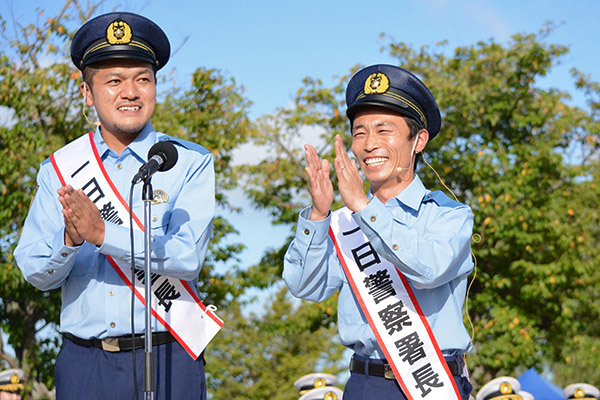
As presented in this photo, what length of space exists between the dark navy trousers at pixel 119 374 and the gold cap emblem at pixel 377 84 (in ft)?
4.28

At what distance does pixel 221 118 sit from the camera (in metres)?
11.9

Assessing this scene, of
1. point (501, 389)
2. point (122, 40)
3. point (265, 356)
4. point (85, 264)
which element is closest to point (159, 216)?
point (85, 264)

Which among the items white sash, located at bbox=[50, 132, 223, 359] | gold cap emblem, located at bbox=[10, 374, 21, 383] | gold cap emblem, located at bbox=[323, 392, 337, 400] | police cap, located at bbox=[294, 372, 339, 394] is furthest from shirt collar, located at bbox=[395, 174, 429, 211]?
gold cap emblem, located at bbox=[10, 374, 21, 383]

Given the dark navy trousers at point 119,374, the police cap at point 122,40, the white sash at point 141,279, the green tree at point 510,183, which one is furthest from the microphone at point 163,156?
the green tree at point 510,183

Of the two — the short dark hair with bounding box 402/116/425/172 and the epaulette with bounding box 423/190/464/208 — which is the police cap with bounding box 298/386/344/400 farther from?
the short dark hair with bounding box 402/116/425/172

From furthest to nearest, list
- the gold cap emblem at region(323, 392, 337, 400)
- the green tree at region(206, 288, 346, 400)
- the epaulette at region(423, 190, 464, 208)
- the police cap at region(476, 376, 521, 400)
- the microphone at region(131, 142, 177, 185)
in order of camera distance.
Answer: the green tree at region(206, 288, 346, 400), the police cap at region(476, 376, 521, 400), the gold cap emblem at region(323, 392, 337, 400), the epaulette at region(423, 190, 464, 208), the microphone at region(131, 142, 177, 185)

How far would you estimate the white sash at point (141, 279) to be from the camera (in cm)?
309

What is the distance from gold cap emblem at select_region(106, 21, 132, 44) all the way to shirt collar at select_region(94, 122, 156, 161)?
368 mm

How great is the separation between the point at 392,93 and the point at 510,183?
10282mm

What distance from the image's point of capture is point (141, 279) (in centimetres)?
313

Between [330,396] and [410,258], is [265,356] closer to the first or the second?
[330,396]

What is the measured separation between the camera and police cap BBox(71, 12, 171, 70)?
3.23 meters

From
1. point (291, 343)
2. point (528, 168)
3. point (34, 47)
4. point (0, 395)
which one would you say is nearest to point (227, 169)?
point (34, 47)

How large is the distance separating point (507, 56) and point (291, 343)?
1314 cm
